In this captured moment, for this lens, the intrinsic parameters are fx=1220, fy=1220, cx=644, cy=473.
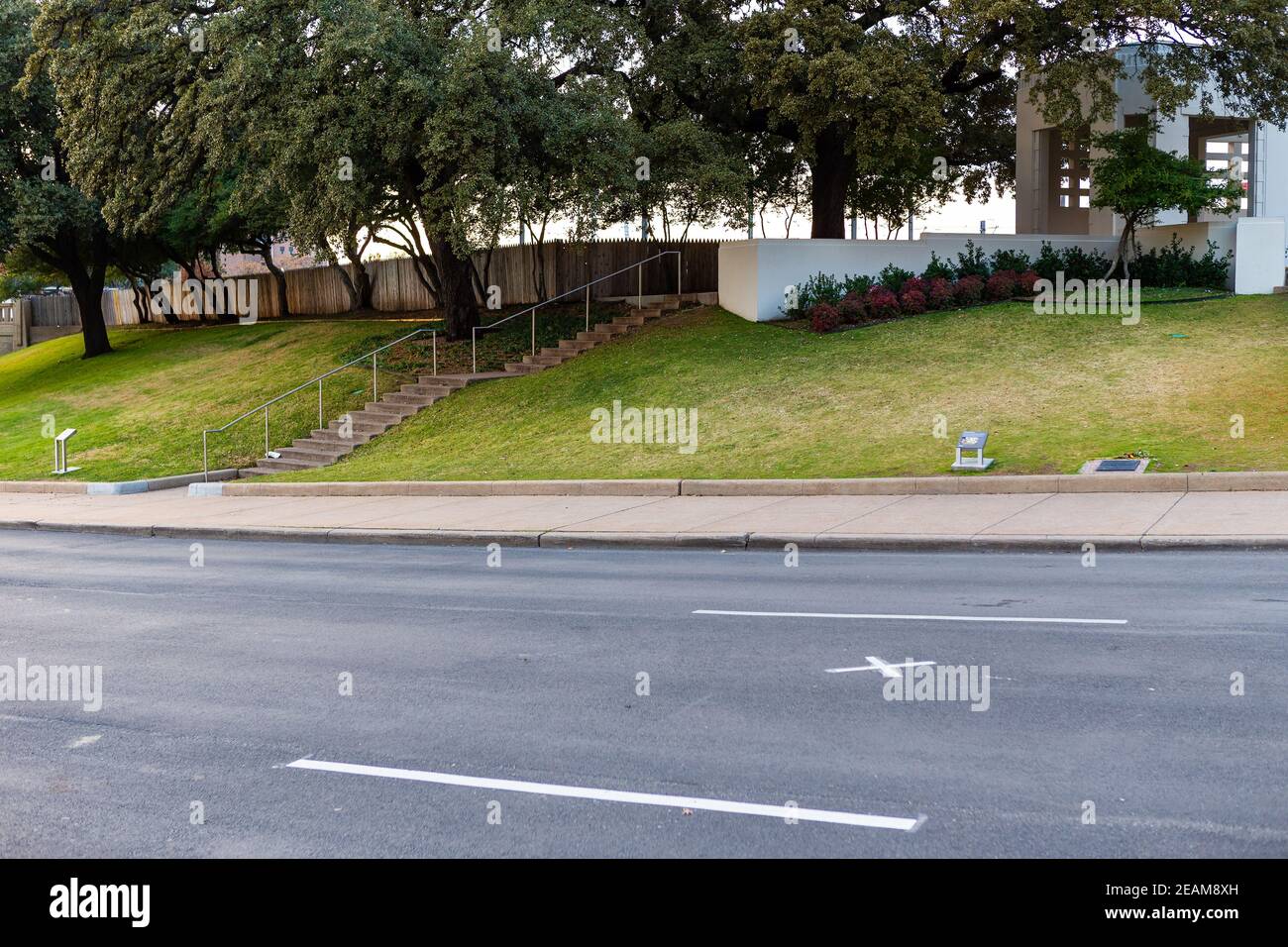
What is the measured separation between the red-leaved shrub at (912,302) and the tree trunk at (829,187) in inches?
172

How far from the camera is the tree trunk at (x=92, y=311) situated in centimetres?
3969

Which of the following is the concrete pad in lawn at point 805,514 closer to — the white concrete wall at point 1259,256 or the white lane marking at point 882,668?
the white lane marking at point 882,668

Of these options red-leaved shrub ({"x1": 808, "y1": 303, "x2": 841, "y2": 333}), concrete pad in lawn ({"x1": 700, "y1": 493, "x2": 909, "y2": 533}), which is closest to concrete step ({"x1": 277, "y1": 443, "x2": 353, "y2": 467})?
red-leaved shrub ({"x1": 808, "y1": 303, "x2": 841, "y2": 333})

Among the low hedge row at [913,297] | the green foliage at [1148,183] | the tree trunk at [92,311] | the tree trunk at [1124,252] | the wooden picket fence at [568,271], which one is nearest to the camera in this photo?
the low hedge row at [913,297]

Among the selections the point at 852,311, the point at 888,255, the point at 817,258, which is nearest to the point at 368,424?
the point at 852,311

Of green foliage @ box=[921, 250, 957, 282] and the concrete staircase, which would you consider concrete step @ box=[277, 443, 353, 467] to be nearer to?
the concrete staircase

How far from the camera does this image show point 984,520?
1356cm

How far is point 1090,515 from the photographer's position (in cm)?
1349

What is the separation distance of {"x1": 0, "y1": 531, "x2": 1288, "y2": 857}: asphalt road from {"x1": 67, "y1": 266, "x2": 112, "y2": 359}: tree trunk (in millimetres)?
30900

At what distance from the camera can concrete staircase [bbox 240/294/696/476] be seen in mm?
23875

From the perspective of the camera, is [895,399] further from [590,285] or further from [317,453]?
[590,285]

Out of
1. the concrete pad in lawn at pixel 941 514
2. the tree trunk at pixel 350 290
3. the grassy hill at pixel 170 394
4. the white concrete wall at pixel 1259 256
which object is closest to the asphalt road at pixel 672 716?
the concrete pad in lawn at pixel 941 514

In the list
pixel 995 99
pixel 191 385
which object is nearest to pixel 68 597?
pixel 191 385

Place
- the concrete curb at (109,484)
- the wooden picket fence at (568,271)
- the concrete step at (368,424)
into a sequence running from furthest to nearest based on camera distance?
the wooden picket fence at (568,271), the concrete step at (368,424), the concrete curb at (109,484)
